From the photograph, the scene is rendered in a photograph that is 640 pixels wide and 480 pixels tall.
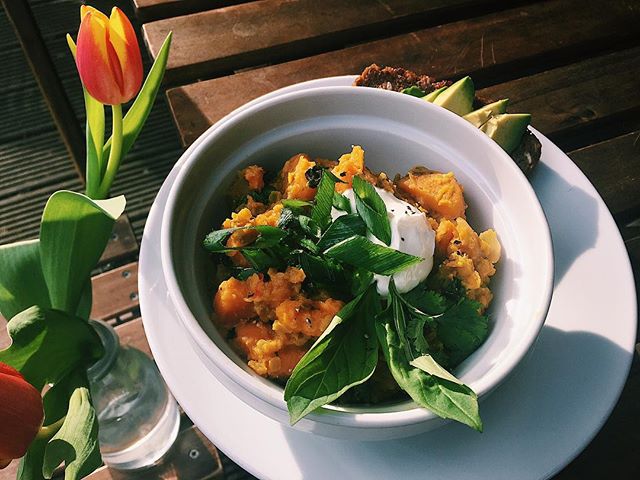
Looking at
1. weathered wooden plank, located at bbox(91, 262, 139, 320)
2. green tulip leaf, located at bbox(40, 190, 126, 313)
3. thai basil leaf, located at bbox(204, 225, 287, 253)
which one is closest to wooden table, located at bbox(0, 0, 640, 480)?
weathered wooden plank, located at bbox(91, 262, 139, 320)

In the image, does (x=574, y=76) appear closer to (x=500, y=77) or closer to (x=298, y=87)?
(x=500, y=77)

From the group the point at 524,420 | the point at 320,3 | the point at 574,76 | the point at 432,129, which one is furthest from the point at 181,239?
the point at 574,76

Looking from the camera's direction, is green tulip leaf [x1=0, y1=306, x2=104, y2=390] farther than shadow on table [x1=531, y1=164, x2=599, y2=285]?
No

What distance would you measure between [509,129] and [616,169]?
→ 0.37 meters

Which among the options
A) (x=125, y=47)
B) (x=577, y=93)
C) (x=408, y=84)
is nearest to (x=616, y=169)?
(x=577, y=93)

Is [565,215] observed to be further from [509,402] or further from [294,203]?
[294,203]

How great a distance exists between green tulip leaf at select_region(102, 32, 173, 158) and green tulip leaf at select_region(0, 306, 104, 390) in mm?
259

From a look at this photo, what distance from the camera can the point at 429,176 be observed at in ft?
2.90

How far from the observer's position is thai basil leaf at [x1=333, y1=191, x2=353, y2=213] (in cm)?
78

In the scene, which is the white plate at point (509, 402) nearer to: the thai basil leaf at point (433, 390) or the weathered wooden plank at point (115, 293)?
the thai basil leaf at point (433, 390)

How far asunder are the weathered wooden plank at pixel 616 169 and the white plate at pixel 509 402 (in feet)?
0.93

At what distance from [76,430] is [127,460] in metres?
0.36

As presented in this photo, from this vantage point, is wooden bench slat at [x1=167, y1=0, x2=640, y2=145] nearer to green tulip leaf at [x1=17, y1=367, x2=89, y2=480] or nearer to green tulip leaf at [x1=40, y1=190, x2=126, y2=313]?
green tulip leaf at [x1=40, y1=190, x2=126, y2=313]

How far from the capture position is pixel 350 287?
2.49 ft
